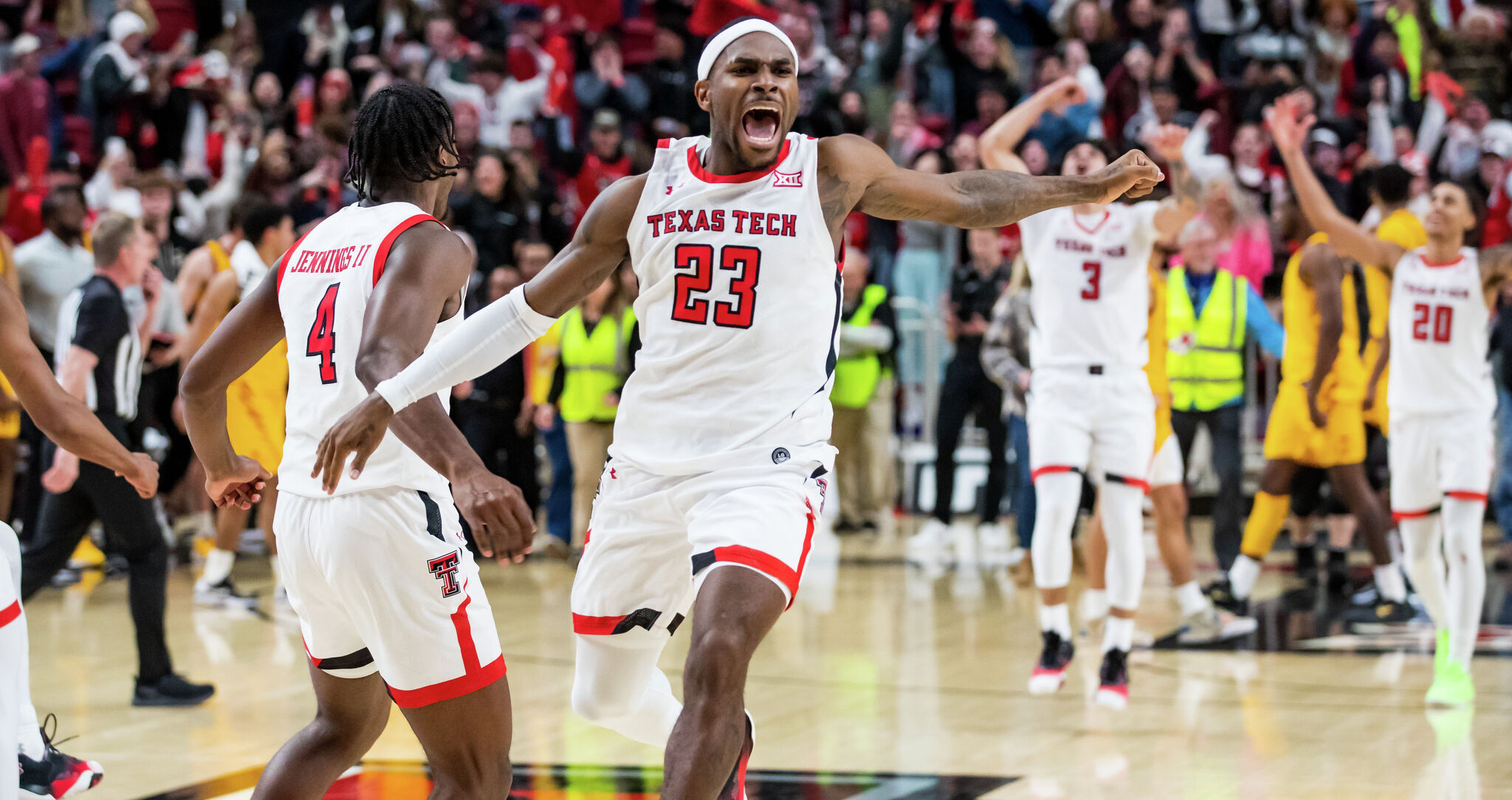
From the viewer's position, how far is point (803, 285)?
4.46 meters

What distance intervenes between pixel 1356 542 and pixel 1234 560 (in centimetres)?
291

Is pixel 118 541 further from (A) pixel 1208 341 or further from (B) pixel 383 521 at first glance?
(A) pixel 1208 341

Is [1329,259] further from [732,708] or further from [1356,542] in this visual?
[732,708]

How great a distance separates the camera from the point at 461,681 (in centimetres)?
391

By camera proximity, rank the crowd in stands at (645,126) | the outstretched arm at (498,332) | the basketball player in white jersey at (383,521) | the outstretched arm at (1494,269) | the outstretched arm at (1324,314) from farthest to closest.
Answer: the crowd in stands at (645,126), the outstretched arm at (1324,314), the outstretched arm at (1494,269), the basketball player in white jersey at (383,521), the outstretched arm at (498,332)

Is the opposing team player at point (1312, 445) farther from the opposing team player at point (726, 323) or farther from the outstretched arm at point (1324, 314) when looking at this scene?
the opposing team player at point (726, 323)

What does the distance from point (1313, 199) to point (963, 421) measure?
4.93m

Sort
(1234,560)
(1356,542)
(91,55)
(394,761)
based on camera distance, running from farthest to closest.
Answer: (91,55), (1356,542), (1234,560), (394,761)

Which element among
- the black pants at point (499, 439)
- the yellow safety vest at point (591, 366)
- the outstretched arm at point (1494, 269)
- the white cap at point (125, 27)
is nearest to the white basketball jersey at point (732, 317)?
the outstretched arm at point (1494, 269)

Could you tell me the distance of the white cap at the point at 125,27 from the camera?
637 inches

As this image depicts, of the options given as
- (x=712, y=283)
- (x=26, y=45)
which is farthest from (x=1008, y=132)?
(x=26, y=45)

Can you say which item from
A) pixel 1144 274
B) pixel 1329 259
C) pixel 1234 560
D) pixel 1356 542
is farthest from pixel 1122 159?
pixel 1356 542

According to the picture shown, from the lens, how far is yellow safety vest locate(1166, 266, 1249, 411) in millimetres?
10141

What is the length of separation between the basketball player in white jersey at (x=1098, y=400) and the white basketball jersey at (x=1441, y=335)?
1087mm
